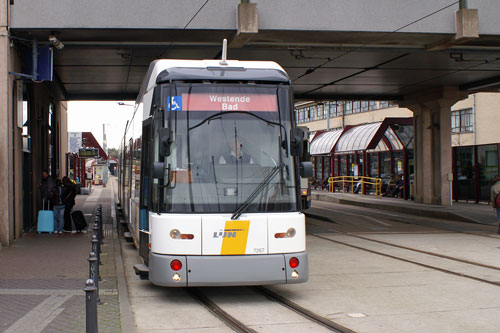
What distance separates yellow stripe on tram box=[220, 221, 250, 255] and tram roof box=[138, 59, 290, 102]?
82.8 inches

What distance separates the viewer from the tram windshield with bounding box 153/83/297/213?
8.62 metres

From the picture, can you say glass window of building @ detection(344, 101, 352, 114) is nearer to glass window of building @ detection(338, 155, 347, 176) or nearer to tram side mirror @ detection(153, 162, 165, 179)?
glass window of building @ detection(338, 155, 347, 176)

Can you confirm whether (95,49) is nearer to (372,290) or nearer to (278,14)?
(278,14)

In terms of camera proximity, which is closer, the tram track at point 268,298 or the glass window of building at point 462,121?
the tram track at point 268,298

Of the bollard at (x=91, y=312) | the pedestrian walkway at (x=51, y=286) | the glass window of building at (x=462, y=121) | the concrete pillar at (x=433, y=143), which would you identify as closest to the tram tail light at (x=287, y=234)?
the pedestrian walkway at (x=51, y=286)

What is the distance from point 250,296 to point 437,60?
1463 cm

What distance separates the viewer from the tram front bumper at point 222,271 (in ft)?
27.4

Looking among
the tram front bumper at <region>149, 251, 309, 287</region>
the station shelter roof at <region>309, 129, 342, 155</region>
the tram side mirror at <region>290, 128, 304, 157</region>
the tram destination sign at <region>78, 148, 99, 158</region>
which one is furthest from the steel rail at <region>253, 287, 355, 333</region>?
the station shelter roof at <region>309, 129, 342, 155</region>

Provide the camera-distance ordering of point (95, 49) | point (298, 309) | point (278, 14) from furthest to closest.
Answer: point (95, 49) < point (278, 14) < point (298, 309)

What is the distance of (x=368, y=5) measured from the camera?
52.5ft

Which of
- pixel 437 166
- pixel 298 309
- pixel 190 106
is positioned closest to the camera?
pixel 298 309

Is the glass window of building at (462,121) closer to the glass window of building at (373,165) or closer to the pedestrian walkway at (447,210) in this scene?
the glass window of building at (373,165)

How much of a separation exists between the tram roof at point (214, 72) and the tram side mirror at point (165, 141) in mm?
874

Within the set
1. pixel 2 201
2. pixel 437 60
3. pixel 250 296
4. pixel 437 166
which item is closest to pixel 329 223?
pixel 437 60
